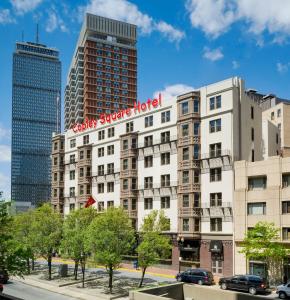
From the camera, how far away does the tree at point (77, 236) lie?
52812 mm

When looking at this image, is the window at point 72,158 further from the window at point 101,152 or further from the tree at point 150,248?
the tree at point 150,248

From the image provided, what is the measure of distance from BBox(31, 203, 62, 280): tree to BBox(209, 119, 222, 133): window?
25.0m

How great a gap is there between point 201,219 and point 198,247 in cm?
399

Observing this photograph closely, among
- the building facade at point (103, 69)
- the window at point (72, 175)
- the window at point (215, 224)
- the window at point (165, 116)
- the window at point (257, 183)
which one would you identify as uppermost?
the building facade at point (103, 69)

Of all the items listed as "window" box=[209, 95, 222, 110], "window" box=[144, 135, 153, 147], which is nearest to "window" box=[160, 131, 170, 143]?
"window" box=[144, 135, 153, 147]

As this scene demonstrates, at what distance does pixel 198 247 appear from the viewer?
208ft

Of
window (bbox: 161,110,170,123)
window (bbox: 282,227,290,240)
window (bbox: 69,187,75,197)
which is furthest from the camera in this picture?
window (bbox: 69,187,75,197)

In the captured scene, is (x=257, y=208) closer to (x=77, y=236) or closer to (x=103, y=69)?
(x=77, y=236)

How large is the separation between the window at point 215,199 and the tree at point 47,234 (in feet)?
69.9

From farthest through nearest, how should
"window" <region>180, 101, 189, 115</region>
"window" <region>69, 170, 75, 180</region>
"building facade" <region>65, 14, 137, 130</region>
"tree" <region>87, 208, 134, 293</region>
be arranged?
"building facade" <region>65, 14, 137, 130</region>, "window" <region>69, 170, 75, 180</region>, "window" <region>180, 101, 189, 115</region>, "tree" <region>87, 208, 134, 293</region>

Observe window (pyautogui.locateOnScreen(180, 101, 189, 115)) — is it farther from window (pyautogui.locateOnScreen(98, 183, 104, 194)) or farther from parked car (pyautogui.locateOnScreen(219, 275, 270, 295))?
parked car (pyautogui.locateOnScreen(219, 275, 270, 295))

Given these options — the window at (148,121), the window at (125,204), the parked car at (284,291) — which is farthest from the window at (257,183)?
the window at (125,204)

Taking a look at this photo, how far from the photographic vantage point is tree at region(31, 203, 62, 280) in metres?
59.8

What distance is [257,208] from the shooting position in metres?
55.6
